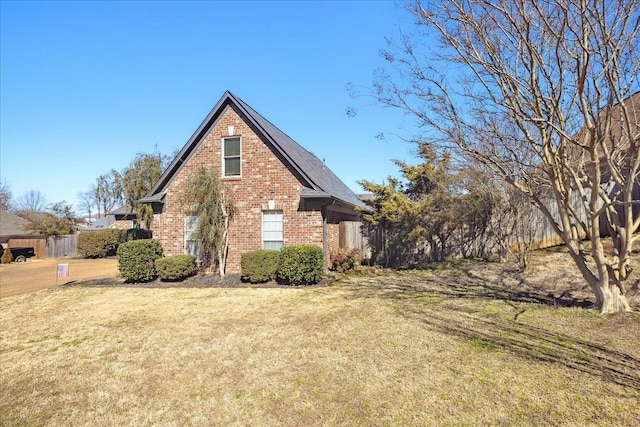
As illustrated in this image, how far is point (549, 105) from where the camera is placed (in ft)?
22.5

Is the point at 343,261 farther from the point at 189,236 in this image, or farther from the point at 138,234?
the point at 138,234

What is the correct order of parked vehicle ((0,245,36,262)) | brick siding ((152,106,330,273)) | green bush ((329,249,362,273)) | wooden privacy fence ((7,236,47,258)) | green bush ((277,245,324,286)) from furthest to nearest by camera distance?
1. wooden privacy fence ((7,236,47,258))
2. parked vehicle ((0,245,36,262))
3. green bush ((329,249,362,273))
4. brick siding ((152,106,330,273))
5. green bush ((277,245,324,286))

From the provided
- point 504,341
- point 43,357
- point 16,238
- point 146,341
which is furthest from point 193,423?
point 16,238

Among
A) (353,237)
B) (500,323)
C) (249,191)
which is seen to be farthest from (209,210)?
(500,323)

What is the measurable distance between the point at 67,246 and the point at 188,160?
66.7 feet

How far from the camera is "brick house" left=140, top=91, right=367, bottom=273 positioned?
12.6 m

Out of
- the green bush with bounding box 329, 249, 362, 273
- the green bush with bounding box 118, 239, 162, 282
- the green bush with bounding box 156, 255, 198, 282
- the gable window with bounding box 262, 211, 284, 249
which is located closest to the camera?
the green bush with bounding box 156, 255, 198, 282

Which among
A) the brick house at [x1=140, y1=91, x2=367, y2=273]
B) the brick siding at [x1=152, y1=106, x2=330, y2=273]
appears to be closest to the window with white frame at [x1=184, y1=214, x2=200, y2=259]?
the brick house at [x1=140, y1=91, x2=367, y2=273]

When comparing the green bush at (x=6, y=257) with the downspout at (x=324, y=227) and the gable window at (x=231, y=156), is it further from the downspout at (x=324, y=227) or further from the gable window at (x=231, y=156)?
the downspout at (x=324, y=227)

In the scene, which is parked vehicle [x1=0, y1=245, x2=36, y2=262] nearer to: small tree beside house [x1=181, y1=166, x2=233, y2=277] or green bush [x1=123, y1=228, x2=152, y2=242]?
green bush [x1=123, y1=228, x2=152, y2=242]

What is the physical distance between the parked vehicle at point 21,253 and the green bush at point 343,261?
23.9m

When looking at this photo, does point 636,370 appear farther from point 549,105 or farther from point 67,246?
point 67,246

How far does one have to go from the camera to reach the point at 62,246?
27.3m

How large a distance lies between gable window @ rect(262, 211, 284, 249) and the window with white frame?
8.69ft
